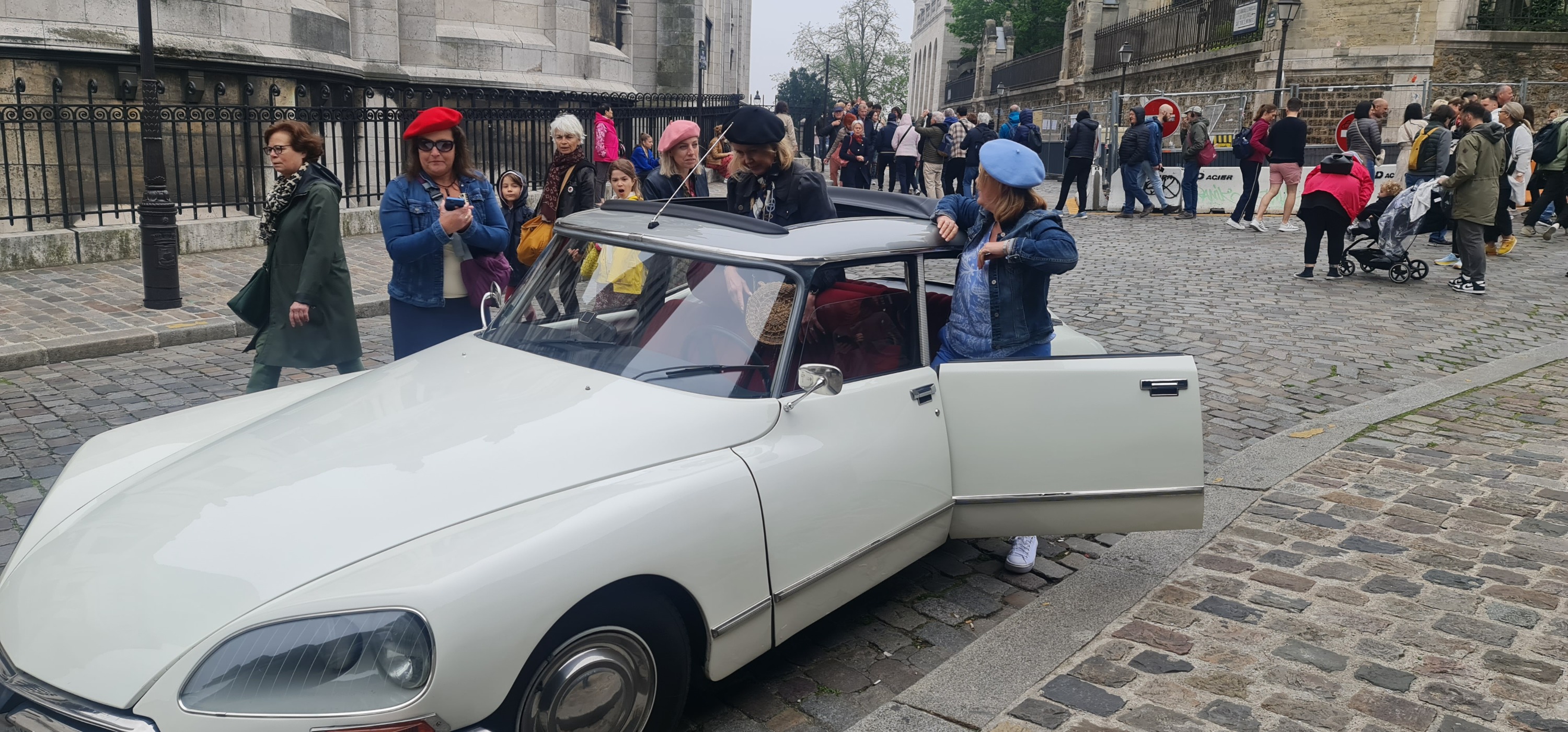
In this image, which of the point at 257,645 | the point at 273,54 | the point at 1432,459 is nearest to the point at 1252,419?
the point at 1432,459

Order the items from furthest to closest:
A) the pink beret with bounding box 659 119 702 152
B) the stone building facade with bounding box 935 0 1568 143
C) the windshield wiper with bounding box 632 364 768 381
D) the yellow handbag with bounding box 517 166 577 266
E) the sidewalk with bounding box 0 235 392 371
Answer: the stone building facade with bounding box 935 0 1568 143 < the sidewalk with bounding box 0 235 392 371 < the pink beret with bounding box 659 119 702 152 < the yellow handbag with bounding box 517 166 577 266 < the windshield wiper with bounding box 632 364 768 381

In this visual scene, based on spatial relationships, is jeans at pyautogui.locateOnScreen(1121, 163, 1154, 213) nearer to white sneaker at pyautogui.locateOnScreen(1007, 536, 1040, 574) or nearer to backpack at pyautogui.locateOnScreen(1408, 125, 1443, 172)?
backpack at pyautogui.locateOnScreen(1408, 125, 1443, 172)

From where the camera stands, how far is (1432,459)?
6012 millimetres

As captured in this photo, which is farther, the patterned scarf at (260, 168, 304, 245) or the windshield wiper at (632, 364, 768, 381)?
the patterned scarf at (260, 168, 304, 245)

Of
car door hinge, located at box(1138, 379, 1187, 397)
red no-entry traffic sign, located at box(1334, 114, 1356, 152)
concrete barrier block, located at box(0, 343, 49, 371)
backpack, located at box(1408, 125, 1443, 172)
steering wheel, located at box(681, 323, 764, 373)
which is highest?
red no-entry traffic sign, located at box(1334, 114, 1356, 152)

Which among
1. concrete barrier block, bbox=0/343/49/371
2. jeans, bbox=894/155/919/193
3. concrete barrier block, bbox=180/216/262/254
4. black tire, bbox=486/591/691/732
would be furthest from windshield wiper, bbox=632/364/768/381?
jeans, bbox=894/155/919/193

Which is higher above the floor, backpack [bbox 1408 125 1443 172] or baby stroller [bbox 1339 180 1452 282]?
backpack [bbox 1408 125 1443 172]

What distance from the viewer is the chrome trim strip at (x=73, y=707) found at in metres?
2.39

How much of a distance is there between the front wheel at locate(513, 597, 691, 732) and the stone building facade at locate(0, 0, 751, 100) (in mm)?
11833

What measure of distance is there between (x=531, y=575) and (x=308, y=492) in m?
0.69

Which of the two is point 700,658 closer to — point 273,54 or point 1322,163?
point 1322,163

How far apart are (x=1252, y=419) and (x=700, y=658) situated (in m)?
4.79

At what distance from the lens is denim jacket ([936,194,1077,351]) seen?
4.27 metres

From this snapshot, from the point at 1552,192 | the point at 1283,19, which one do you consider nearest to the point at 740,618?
the point at 1552,192
